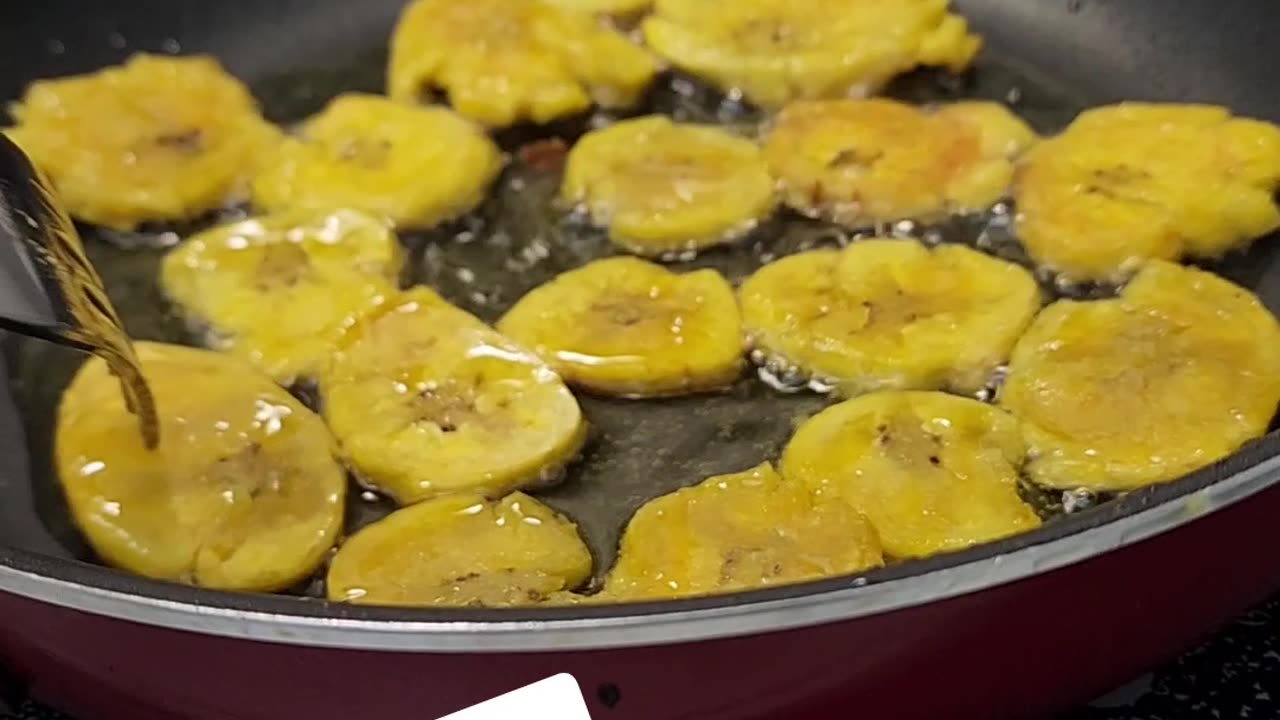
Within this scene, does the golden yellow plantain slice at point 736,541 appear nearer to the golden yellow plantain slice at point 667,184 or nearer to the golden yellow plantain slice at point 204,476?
the golden yellow plantain slice at point 204,476

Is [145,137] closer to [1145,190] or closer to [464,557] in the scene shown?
[464,557]

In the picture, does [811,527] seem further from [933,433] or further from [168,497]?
[168,497]

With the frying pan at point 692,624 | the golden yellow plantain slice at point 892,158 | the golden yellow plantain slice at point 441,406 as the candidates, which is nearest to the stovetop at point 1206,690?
the frying pan at point 692,624

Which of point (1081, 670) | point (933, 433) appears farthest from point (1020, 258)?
point (1081, 670)

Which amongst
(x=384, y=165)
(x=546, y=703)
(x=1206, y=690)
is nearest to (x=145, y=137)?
(x=384, y=165)

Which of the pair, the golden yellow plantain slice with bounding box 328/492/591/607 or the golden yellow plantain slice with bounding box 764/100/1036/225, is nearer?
the golden yellow plantain slice with bounding box 328/492/591/607

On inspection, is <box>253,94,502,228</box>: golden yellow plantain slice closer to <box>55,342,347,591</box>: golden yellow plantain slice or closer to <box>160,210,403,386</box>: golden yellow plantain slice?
<box>160,210,403,386</box>: golden yellow plantain slice

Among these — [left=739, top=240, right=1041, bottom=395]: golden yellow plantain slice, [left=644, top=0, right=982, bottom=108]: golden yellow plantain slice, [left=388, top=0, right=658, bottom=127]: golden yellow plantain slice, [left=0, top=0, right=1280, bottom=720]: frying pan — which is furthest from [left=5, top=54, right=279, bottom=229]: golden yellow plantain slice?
[left=739, top=240, right=1041, bottom=395]: golden yellow plantain slice
